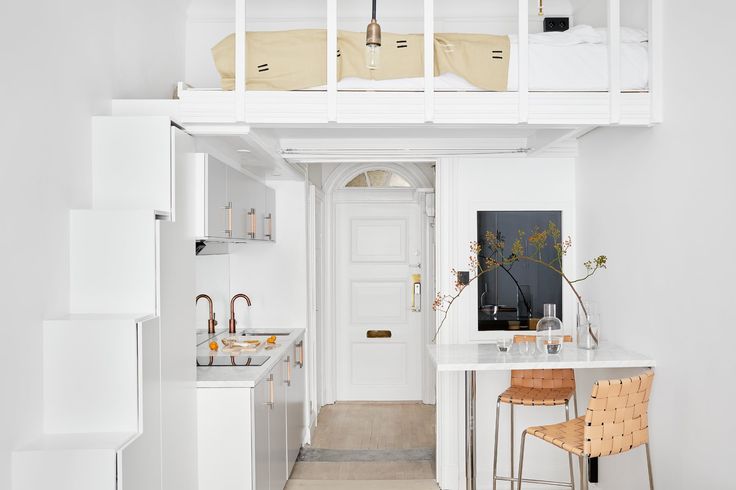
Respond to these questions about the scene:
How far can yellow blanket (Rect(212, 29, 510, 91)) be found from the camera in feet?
9.32

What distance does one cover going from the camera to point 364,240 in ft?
20.9

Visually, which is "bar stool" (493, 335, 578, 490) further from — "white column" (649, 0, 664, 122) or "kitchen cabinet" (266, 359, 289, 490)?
"white column" (649, 0, 664, 122)

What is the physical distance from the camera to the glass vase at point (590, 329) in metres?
3.43

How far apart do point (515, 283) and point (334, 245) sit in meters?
2.54

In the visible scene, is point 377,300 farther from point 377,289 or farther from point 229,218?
point 229,218

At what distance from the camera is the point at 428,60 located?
281cm

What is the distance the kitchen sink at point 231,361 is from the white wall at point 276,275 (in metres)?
1.25

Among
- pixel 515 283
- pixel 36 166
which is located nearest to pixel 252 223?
pixel 515 283

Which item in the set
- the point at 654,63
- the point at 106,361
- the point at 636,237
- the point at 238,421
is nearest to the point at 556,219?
the point at 636,237

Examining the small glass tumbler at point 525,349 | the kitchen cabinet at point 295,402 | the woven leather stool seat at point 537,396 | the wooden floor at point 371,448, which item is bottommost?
the wooden floor at point 371,448

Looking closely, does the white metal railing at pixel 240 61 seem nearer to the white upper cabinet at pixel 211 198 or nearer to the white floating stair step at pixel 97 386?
the white upper cabinet at pixel 211 198

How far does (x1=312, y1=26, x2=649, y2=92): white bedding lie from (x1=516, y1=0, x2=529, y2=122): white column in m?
0.06

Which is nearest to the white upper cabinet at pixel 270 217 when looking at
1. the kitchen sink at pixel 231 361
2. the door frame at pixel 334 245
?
the kitchen sink at pixel 231 361

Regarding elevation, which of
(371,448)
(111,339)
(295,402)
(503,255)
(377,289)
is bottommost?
(371,448)
